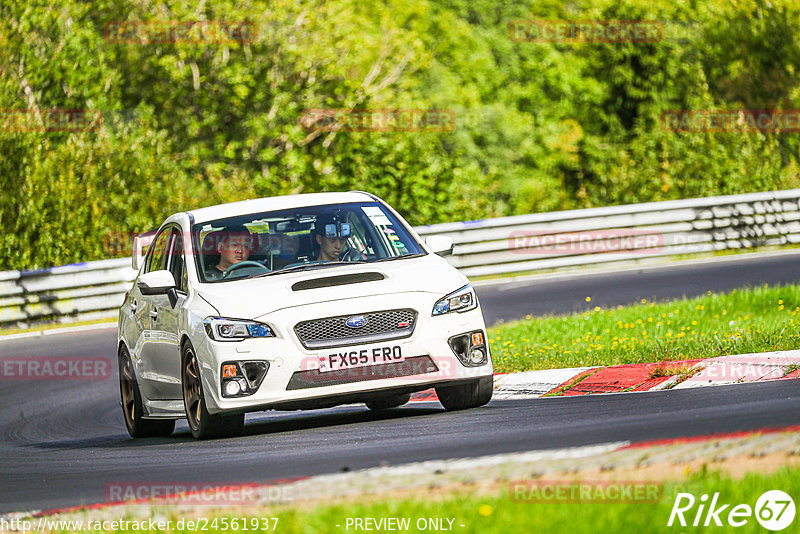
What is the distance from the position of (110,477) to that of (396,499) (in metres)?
2.89

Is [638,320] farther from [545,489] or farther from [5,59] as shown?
[5,59]

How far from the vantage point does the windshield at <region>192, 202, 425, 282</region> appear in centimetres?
954

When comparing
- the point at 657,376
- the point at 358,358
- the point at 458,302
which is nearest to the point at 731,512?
the point at 358,358

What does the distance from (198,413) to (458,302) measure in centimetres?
193

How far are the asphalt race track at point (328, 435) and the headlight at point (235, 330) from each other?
2.30 ft

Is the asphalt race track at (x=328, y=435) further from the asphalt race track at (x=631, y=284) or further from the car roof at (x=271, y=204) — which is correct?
the asphalt race track at (x=631, y=284)

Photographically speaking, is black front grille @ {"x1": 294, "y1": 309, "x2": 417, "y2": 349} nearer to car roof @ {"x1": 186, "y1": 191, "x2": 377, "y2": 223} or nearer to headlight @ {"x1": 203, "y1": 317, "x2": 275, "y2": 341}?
headlight @ {"x1": 203, "y1": 317, "x2": 275, "y2": 341}

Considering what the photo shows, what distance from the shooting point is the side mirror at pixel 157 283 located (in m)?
9.43

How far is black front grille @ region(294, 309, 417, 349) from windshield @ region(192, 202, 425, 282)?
2.57 ft

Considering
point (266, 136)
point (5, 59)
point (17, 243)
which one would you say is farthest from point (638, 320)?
point (266, 136)

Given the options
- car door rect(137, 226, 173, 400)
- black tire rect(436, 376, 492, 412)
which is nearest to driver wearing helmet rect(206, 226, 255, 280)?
car door rect(137, 226, 173, 400)

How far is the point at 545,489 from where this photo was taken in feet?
17.8

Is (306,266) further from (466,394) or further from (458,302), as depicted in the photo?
(466,394)

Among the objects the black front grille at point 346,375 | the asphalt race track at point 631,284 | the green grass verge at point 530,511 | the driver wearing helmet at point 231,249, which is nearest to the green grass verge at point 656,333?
Answer: the asphalt race track at point 631,284
